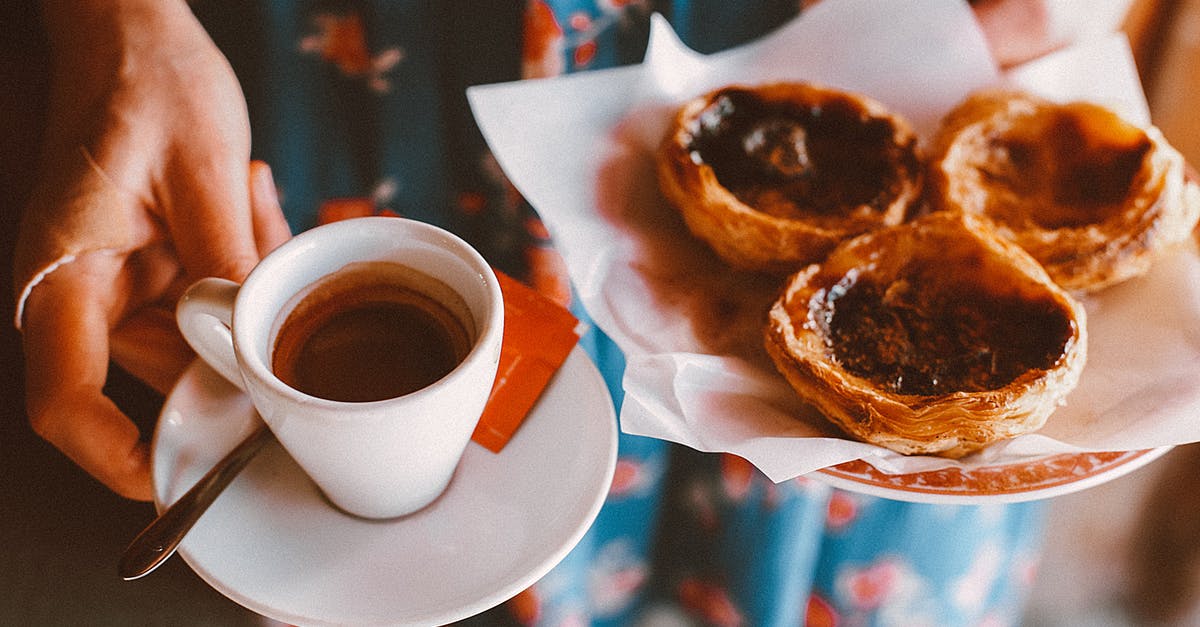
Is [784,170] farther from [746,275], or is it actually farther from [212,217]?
[212,217]

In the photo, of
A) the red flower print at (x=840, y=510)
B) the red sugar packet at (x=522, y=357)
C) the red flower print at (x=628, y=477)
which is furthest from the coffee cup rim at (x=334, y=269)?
the red flower print at (x=840, y=510)

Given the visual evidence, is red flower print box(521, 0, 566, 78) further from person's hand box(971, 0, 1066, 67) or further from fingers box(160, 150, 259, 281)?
person's hand box(971, 0, 1066, 67)

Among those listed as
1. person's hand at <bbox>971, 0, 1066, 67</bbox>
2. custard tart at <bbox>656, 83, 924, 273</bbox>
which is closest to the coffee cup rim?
custard tart at <bbox>656, 83, 924, 273</bbox>

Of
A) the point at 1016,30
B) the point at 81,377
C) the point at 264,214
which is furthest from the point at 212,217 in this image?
the point at 1016,30

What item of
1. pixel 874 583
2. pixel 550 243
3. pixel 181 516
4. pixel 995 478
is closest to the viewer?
pixel 181 516

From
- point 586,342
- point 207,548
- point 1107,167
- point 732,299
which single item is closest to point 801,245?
point 732,299

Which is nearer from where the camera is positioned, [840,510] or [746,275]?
[746,275]
